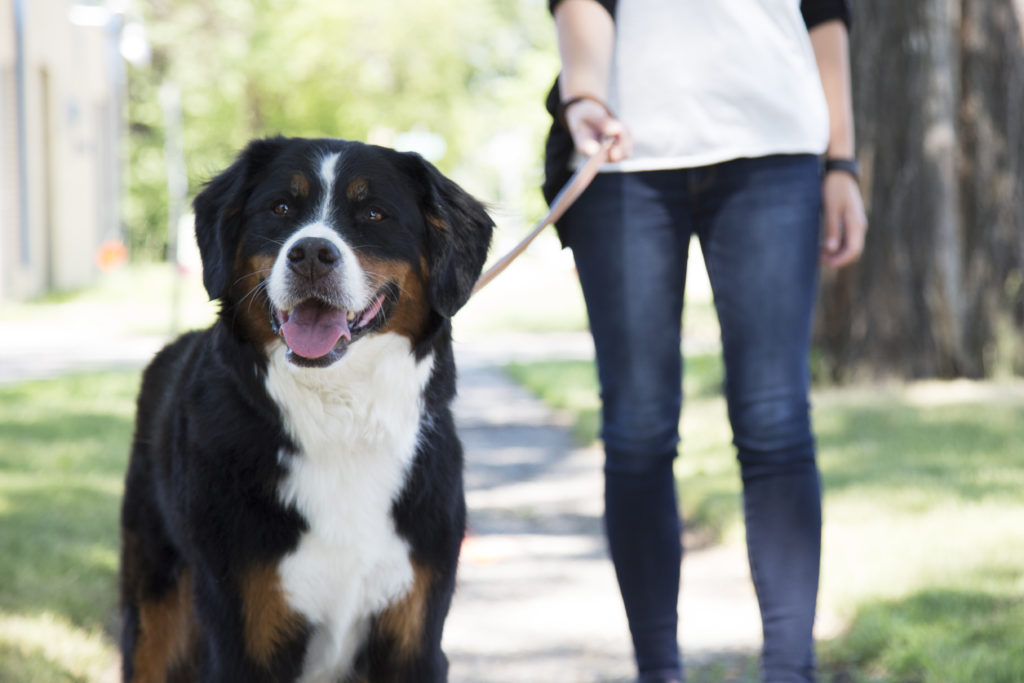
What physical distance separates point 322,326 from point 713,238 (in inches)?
38.3

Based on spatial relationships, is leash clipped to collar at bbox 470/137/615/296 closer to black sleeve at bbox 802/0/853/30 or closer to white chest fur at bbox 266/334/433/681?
white chest fur at bbox 266/334/433/681

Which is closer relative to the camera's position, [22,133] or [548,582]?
[548,582]

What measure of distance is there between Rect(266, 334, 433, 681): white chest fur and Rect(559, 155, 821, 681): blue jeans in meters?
0.52

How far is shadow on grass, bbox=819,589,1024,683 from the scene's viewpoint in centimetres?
331

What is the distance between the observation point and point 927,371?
27.0 feet

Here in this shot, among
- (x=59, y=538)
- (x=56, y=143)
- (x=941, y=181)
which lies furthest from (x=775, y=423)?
(x=56, y=143)

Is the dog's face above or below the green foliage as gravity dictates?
below

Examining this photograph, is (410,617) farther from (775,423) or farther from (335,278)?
(775,423)

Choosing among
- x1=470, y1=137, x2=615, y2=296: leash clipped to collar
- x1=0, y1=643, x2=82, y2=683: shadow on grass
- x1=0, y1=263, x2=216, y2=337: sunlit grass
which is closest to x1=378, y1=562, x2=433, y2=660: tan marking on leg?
x1=470, y1=137, x2=615, y2=296: leash clipped to collar

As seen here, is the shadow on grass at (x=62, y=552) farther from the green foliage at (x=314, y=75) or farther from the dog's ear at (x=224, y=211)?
the green foliage at (x=314, y=75)

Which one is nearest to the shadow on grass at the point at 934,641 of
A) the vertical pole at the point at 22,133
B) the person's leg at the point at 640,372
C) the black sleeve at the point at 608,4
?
the person's leg at the point at 640,372

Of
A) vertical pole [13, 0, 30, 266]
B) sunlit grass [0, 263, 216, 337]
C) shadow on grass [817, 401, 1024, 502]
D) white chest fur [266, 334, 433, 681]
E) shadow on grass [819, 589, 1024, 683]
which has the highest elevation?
vertical pole [13, 0, 30, 266]

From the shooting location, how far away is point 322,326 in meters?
2.76

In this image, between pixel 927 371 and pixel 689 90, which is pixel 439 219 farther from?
pixel 927 371
